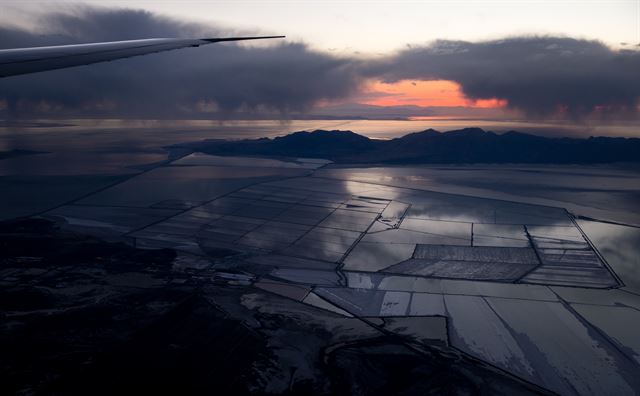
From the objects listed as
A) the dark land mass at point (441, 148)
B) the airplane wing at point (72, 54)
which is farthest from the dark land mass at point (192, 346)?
the dark land mass at point (441, 148)

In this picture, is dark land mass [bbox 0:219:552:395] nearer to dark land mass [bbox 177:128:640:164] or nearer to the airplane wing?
the airplane wing

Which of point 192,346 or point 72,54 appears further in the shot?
point 192,346

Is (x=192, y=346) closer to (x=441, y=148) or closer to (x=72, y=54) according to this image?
(x=72, y=54)

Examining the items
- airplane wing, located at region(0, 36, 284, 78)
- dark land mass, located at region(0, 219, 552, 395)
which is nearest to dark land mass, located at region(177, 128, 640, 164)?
dark land mass, located at region(0, 219, 552, 395)

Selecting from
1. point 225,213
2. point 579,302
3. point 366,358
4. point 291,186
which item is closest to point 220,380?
point 366,358

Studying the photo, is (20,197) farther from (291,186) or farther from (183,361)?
(183,361)

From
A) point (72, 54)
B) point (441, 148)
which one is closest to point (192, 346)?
point (72, 54)
